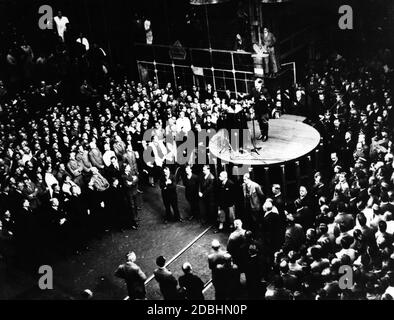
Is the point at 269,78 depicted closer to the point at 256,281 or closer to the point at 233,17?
the point at 233,17

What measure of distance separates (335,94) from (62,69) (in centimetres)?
1133

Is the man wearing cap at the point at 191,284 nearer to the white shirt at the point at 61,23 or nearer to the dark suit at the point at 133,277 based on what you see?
the dark suit at the point at 133,277

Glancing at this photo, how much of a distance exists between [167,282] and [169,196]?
13.0ft

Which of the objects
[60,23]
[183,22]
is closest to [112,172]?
[183,22]

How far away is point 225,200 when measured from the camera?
38.5 feet

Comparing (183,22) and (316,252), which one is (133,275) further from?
(183,22)

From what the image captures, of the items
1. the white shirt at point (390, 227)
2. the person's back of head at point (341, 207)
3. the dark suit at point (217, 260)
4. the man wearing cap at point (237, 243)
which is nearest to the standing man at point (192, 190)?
the man wearing cap at point (237, 243)

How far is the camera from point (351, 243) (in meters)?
8.43

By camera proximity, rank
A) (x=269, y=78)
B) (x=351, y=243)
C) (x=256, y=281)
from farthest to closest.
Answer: (x=269, y=78) < (x=256, y=281) < (x=351, y=243)

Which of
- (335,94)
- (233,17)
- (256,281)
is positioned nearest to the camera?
(256,281)

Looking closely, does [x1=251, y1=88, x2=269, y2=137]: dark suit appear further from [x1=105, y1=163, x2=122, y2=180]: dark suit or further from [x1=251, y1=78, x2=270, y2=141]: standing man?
[x1=105, y1=163, x2=122, y2=180]: dark suit

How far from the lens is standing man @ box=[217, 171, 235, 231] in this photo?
11555 millimetres

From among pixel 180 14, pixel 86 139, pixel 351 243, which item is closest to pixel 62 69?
pixel 180 14

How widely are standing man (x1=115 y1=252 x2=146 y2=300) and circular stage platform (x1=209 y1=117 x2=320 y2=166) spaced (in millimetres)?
5086
